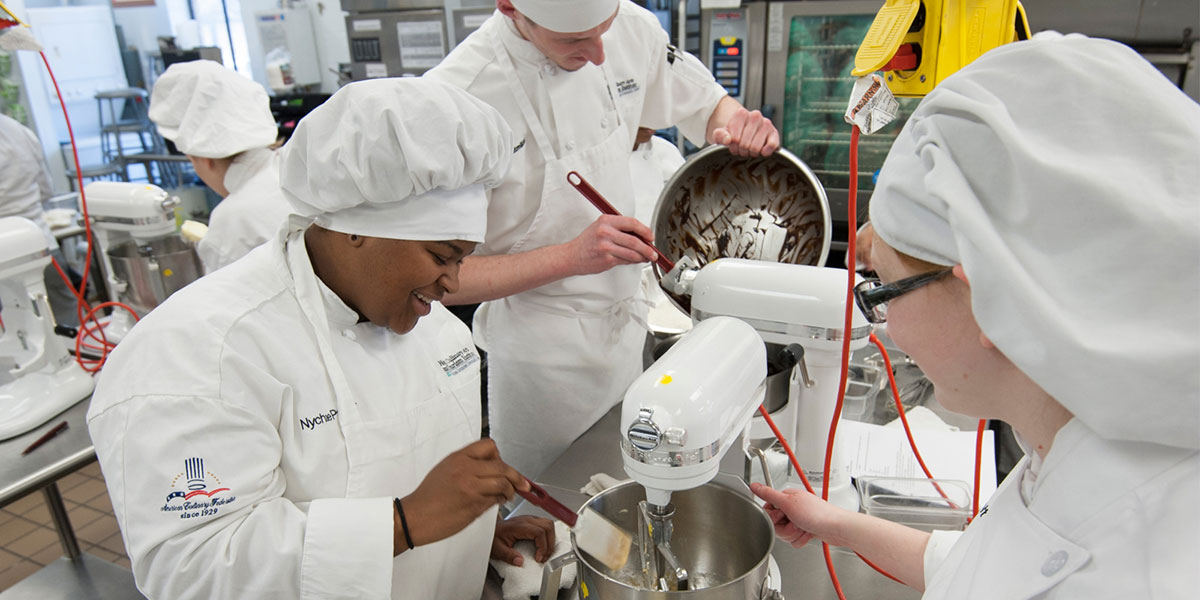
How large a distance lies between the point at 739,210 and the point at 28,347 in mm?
1986

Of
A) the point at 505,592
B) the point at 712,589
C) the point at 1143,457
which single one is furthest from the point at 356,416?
the point at 1143,457

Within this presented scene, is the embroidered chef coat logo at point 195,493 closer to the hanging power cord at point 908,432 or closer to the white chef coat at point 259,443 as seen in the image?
the white chef coat at point 259,443

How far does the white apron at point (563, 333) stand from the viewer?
71.4 inches

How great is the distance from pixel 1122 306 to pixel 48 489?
271 cm

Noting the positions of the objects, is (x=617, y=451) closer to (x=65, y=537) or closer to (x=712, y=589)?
(x=712, y=589)

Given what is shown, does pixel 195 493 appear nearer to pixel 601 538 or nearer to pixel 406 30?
pixel 601 538

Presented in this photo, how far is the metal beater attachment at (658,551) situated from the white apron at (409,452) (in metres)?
0.33

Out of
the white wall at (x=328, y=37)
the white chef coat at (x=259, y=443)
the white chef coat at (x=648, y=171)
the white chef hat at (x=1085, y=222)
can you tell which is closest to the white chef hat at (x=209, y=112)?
the white chef coat at (x=648, y=171)

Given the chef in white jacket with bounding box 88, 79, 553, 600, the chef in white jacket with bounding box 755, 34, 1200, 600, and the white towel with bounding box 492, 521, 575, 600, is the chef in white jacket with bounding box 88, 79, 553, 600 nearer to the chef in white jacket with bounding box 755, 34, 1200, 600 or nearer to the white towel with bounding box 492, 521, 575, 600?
the white towel with bounding box 492, 521, 575, 600

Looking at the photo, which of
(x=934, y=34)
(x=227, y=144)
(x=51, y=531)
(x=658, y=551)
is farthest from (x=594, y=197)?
(x=51, y=531)

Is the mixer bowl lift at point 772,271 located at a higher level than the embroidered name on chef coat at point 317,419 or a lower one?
higher

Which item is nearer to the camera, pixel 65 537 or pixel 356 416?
pixel 356 416

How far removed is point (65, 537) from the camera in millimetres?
2320

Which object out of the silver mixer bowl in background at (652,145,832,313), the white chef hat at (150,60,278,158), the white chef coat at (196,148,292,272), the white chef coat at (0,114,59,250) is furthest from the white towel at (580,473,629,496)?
the white chef coat at (0,114,59,250)
